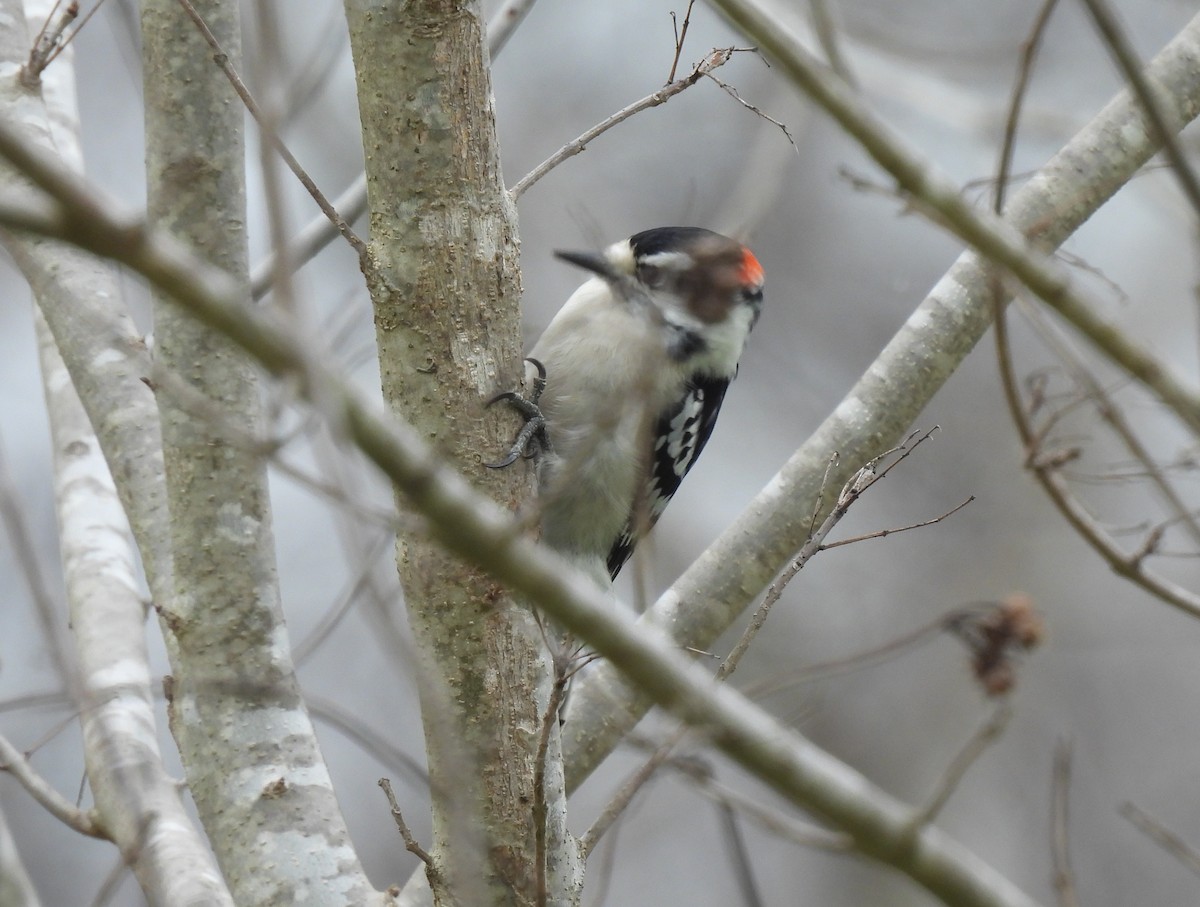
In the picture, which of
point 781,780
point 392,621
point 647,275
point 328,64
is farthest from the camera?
point 328,64

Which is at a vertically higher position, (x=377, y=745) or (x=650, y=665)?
(x=377, y=745)

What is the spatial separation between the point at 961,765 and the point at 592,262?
10.1ft

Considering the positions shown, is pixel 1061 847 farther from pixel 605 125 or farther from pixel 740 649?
pixel 605 125

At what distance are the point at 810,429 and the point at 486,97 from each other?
8.16m

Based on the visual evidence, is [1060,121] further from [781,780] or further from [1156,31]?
[781,780]

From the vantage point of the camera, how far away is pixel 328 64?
529 centimetres

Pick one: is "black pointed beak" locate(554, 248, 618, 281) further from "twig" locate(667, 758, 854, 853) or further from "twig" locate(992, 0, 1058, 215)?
A: "twig" locate(992, 0, 1058, 215)

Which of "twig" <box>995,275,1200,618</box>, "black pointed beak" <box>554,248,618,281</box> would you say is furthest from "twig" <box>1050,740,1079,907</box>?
"black pointed beak" <box>554,248,618,281</box>

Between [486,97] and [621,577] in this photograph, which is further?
[621,577]

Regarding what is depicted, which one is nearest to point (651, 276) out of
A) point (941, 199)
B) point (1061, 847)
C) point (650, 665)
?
point (1061, 847)

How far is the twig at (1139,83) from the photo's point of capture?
153 cm

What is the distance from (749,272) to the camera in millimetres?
4570

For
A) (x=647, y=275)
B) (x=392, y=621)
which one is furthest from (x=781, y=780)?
(x=647, y=275)

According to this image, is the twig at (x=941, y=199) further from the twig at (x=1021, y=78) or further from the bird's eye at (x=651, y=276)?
the bird's eye at (x=651, y=276)
